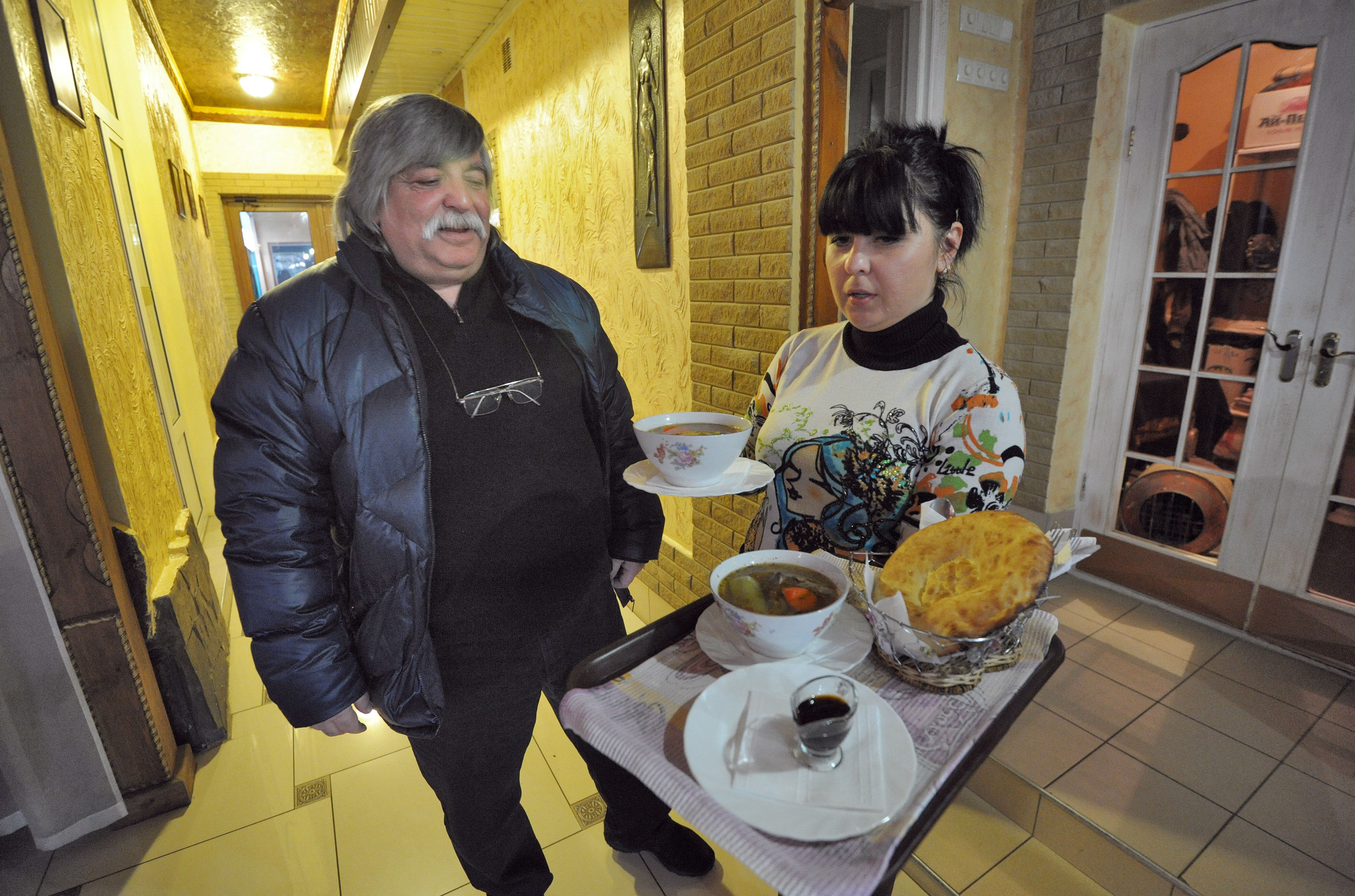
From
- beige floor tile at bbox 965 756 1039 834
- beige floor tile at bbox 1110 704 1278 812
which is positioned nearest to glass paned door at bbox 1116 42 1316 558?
beige floor tile at bbox 1110 704 1278 812

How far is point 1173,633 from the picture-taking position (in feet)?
8.03

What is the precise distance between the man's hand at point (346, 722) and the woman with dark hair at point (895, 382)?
2.89 ft

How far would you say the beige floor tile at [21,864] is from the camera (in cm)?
167

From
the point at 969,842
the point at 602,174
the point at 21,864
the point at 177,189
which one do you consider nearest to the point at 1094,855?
the point at 969,842

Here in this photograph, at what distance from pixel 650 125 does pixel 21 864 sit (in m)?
3.11

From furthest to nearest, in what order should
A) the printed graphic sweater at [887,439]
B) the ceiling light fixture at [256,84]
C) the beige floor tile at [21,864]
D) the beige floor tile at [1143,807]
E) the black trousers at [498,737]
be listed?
the ceiling light fixture at [256,84]
the beige floor tile at [21,864]
the beige floor tile at [1143,807]
the black trousers at [498,737]
the printed graphic sweater at [887,439]

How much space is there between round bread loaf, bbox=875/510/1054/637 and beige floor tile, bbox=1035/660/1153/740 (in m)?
1.63

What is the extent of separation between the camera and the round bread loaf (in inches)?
28.7

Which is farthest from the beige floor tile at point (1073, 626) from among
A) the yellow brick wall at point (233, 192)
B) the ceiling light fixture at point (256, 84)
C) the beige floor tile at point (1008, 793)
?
the yellow brick wall at point (233, 192)

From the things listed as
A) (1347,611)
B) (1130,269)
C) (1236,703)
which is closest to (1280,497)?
(1347,611)

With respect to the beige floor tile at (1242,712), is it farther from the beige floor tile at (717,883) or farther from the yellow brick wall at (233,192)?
the yellow brick wall at (233,192)

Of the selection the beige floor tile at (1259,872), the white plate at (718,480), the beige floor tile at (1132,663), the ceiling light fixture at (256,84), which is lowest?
the beige floor tile at (1259,872)

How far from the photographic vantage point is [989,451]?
1.00 m

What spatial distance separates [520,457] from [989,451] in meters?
0.83
